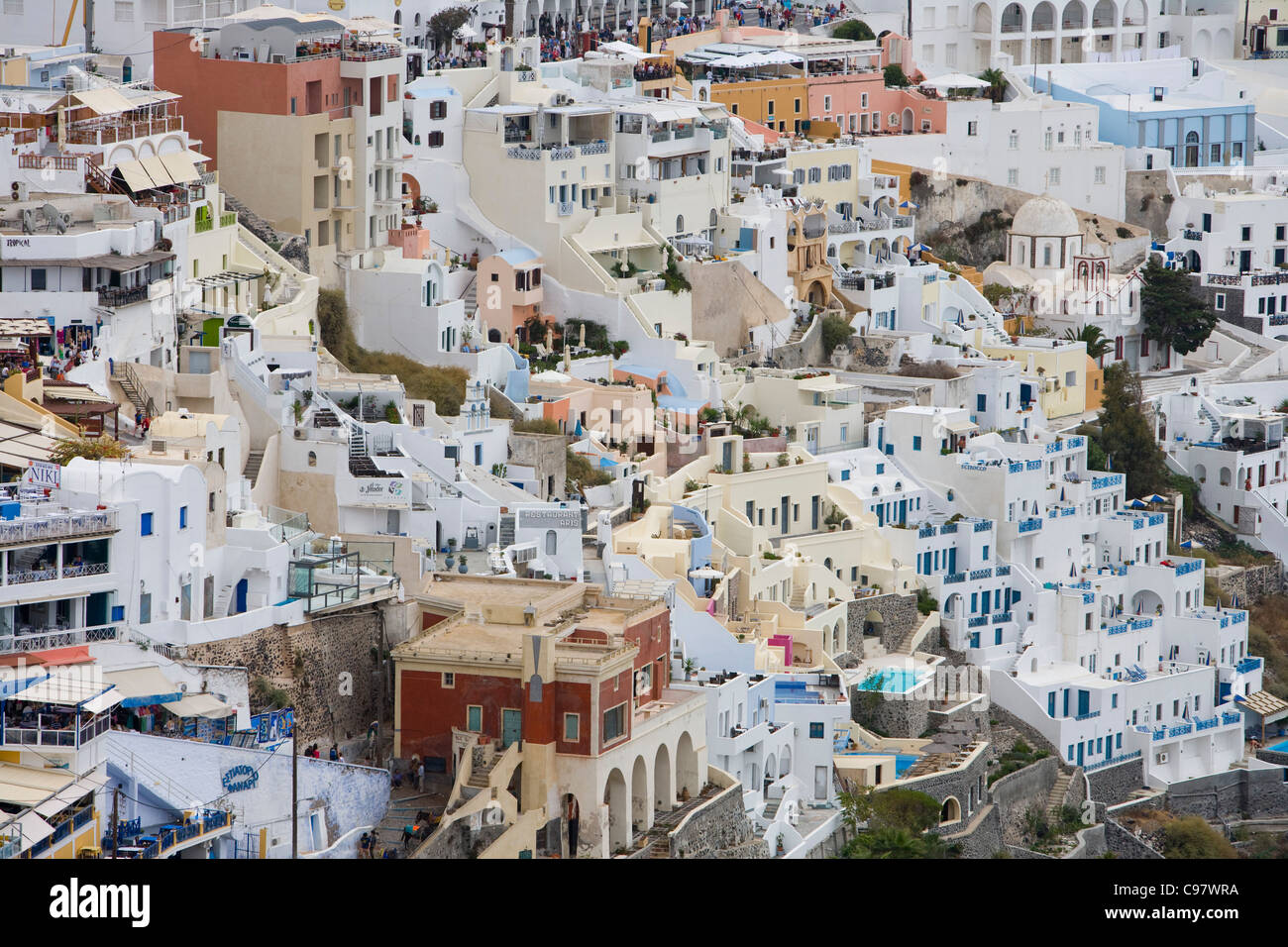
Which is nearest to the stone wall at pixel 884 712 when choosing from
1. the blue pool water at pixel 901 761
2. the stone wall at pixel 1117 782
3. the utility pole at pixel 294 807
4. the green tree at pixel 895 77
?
the blue pool water at pixel 901 761

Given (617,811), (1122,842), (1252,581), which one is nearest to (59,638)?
(617,811)

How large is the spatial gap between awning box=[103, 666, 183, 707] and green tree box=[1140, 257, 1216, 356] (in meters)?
36.9

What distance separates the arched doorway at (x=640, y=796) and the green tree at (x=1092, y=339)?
28.4 metres

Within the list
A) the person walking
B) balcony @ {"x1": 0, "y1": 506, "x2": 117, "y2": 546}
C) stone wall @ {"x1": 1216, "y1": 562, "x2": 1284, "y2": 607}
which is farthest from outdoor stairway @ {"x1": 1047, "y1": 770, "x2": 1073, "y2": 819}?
balcony @ {"x1": 0, "y1": 506, "x2": 117, "y2": 546}

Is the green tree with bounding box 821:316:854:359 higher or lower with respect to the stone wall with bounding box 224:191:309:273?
lower

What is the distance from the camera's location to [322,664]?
27.6 metres

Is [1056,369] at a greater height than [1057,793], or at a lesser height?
greater

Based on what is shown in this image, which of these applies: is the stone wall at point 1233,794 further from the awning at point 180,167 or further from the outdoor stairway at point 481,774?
the awning at point 180,167

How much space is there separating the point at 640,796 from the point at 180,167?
1597 cm

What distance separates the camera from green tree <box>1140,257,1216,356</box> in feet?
188

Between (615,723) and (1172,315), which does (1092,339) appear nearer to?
(1172,315)

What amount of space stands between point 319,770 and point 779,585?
1322 cm

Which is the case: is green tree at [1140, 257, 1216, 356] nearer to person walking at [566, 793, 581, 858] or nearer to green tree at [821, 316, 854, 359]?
green tree at [821, 316, 854, 359]

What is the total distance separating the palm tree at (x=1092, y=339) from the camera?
5434cm
